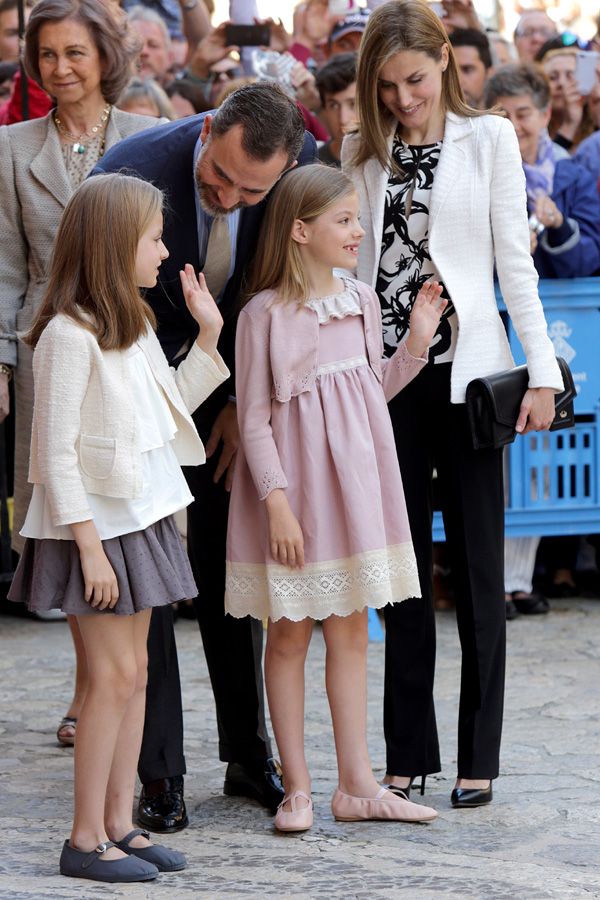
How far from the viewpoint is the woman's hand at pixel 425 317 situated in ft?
11.0

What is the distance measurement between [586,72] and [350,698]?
477 centimetres

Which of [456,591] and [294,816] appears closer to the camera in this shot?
[294,816]

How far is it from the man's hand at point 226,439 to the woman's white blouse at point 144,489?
0.44m

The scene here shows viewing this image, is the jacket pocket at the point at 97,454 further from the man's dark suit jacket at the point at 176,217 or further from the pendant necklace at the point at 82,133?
the pendant necklace at the point at 82,133

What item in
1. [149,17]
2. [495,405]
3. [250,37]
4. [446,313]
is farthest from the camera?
[149,17]

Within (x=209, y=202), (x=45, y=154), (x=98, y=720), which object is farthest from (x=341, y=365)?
(x=45, y=154)

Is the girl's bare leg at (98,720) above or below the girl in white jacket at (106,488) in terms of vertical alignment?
below

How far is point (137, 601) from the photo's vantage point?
2.96m

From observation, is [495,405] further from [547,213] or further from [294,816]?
[547,213]

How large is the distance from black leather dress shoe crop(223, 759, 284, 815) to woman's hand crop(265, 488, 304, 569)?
0.67 meters

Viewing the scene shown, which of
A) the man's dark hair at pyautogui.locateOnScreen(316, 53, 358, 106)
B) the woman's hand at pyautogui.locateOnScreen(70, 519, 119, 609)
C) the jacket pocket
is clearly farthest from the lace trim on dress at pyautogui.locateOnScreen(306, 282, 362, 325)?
the man's dark hair at pyautogui.locateOnScreen(316, 53, 358, 106)

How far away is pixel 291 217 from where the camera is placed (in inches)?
132

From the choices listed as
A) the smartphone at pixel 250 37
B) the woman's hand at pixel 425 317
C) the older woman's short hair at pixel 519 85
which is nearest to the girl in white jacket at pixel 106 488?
the woman's hand at pixel 425 317

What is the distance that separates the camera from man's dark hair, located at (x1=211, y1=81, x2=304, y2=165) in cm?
312
